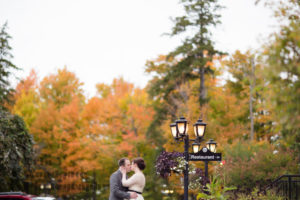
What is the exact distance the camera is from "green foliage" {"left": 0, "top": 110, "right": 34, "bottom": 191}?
66.6ft

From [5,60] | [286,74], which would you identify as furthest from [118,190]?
[5,60]

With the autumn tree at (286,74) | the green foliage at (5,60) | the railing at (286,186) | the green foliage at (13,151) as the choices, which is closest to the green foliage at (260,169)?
the railing at (286,186)

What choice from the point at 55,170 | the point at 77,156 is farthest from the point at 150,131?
the point at 55,170

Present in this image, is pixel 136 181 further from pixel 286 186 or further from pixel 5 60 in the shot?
pixel 5 60

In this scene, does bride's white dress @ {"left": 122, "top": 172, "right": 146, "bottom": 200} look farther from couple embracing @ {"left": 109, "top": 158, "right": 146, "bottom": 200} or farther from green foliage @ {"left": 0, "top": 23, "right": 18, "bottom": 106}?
green foliage @ {"left": 0, "top": 23, "right": 18, "bottom": 106}

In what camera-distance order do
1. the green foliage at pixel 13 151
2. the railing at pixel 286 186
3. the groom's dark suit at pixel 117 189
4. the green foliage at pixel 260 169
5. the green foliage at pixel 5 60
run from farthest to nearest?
the green foliage at pixel 5 60
the green foliage at pixel 13 151
the green foliage at pixel 260 169
the railing at pixel 286 186
the groom's dark suit at pixel 117 189

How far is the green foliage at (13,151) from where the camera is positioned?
2031 centimetres

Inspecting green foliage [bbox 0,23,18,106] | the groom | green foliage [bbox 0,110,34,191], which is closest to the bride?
the groom

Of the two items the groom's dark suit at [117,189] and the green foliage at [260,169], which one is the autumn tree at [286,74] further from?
the green foliage at [260,169]

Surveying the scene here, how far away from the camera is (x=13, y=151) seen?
69.0ft

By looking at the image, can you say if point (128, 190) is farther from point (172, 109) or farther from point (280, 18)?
point (172, 109)

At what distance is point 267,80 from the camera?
16.7ft

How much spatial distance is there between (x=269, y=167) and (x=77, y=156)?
17.9 meters

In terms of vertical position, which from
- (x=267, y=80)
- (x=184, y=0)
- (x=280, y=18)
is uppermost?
(x=184, y=0)
